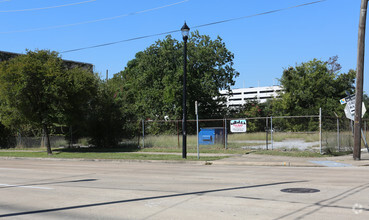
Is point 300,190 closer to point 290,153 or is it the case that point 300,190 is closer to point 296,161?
point 296,161

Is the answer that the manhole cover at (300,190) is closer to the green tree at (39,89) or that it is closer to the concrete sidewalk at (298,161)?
the concrete sidewalk at (298,161)

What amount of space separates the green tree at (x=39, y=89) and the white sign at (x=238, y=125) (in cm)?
1038

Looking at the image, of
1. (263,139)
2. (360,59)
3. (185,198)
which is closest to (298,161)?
(360,59)

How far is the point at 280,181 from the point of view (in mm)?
11227

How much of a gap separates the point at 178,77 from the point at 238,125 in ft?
73.6

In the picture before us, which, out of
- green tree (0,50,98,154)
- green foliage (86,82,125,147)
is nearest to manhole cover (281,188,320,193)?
green tree (0,50,98,154)

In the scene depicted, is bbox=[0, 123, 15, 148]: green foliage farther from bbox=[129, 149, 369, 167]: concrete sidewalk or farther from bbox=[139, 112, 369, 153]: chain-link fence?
bbox=[129, 149, 369, 167]: concrete sidewalk

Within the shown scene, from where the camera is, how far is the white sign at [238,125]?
24.4m

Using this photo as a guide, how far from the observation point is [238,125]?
24.7 meters

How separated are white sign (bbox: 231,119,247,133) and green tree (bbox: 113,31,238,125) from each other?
20.8 metres

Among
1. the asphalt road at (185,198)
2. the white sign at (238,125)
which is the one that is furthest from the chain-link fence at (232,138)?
the asphalt road at (185,198)

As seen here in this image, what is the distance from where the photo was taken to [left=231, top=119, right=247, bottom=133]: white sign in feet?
80.1

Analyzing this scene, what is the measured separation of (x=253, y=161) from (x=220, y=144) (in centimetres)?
772

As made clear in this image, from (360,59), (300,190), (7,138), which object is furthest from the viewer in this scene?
(7,138)
